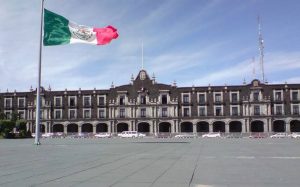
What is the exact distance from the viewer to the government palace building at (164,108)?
3050 inches

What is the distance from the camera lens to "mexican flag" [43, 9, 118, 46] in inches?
1067

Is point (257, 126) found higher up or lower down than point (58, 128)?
higher up

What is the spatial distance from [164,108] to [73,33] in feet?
180

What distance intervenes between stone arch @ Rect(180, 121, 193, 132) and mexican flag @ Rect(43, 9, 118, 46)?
55134 mm

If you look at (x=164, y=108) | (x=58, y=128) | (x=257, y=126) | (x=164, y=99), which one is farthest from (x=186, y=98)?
(x=58, y=128)

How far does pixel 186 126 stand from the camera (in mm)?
81562

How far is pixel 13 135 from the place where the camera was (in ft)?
179

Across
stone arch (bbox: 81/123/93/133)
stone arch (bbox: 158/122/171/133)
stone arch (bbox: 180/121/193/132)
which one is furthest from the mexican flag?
stone arch (bbox: 81/123/93/133)

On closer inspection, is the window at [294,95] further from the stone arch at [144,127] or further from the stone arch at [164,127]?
the stone arch at [144,127]

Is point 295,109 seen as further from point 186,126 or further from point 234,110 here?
point 186,126

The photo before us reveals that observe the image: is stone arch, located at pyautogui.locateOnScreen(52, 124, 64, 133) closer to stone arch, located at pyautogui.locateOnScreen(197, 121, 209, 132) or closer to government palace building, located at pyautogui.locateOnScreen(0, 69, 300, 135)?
government palace building, located at pyautogui.locateOnScreen(0, 69, 300, 135)

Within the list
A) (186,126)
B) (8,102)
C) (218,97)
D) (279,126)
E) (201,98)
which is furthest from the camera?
(8,102)

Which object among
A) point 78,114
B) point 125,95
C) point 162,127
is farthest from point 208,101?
point 78,114

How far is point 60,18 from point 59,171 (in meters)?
18.1
